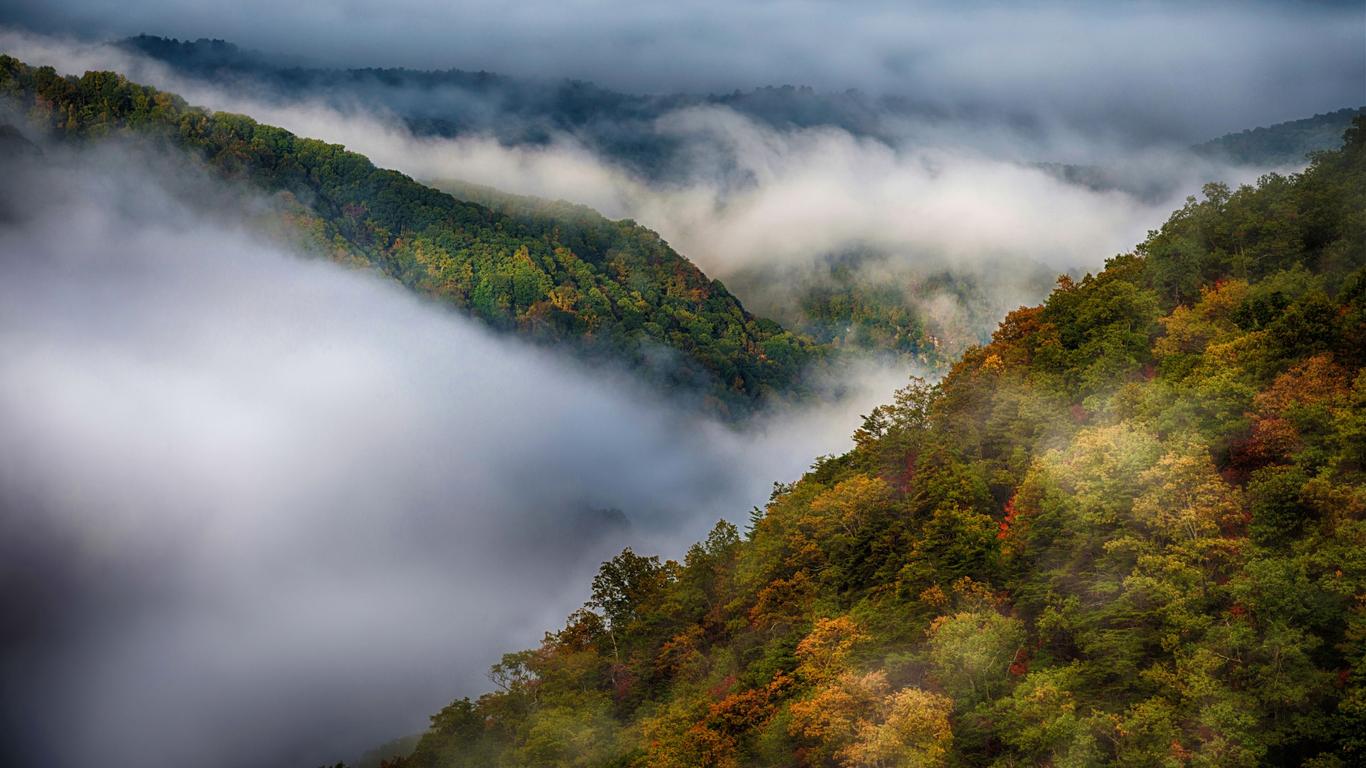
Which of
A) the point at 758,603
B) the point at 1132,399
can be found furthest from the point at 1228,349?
the point at 758,603

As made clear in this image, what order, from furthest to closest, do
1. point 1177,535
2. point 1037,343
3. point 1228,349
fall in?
1. point 1037,343
2. point 1228,349
3. point 1177,535

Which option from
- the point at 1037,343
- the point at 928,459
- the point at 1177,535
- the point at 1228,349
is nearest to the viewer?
the point at 1177,535

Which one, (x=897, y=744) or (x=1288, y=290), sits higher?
(x=1288, y=290)

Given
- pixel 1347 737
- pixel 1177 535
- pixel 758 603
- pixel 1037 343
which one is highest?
pixel 1037 343

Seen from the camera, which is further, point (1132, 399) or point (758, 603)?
point (758, 603)

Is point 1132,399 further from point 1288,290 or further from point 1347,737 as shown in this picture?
point 1347,737

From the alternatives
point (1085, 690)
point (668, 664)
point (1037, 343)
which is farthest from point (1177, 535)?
point (668, 664)
